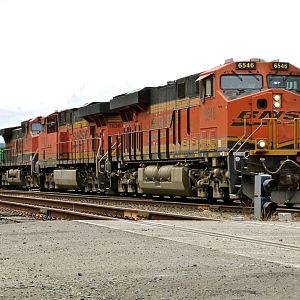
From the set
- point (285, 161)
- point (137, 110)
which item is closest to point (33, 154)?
point (137, 110)

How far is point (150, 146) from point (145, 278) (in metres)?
14.2

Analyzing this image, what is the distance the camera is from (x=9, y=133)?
3750 centimetres

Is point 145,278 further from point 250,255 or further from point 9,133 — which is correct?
point 9,133

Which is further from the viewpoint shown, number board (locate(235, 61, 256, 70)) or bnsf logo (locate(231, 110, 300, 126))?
number board (locate(235, 61, 256, 70))

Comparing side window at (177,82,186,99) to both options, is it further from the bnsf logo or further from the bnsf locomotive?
the bnsf logo

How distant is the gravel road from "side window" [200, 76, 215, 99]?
8.08m

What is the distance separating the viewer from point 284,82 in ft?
52.5

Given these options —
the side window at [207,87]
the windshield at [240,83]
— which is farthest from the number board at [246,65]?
the side window at [207,87]

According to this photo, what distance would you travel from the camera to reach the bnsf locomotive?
583 inches

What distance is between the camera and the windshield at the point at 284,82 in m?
15.9

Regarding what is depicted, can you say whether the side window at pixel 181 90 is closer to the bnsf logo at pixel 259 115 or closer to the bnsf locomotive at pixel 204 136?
the bnsf locomotive at pixel 204 136

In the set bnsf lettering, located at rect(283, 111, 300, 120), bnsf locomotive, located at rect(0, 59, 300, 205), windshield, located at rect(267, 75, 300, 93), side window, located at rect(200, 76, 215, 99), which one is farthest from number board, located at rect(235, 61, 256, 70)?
bnsf lettering, located at rect(283, 111, 300, 120)

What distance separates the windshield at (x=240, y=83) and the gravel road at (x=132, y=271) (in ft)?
26.0

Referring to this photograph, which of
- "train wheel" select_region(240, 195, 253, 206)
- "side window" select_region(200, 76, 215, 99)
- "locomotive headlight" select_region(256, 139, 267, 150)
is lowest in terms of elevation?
"train wheel" select_region(240, 195, 253, 206)
